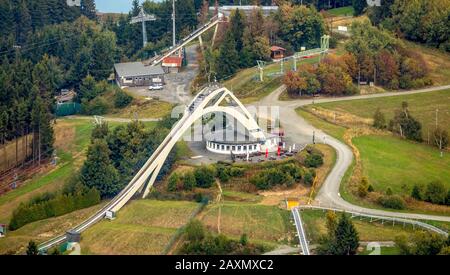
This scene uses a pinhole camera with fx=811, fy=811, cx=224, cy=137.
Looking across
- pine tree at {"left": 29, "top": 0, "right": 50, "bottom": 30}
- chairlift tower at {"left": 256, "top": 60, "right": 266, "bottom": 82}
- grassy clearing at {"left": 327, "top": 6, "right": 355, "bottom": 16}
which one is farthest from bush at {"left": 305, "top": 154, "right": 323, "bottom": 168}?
pine tree at {"left": 29, "top": 0, "right": 50, "bottom": 30}

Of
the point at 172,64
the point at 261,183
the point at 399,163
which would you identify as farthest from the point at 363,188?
the point at 172,64

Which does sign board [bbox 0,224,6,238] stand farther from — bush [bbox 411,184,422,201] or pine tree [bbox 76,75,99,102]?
pine tree [bbox 76,75,99,102]

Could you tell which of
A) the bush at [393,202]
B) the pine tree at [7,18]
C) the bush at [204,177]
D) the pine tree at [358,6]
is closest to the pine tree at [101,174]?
the bush at [204,177]

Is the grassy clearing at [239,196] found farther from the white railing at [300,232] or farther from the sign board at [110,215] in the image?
the sign board at [110,215]

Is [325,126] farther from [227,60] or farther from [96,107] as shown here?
[96,107]

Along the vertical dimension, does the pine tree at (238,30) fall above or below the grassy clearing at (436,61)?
above
